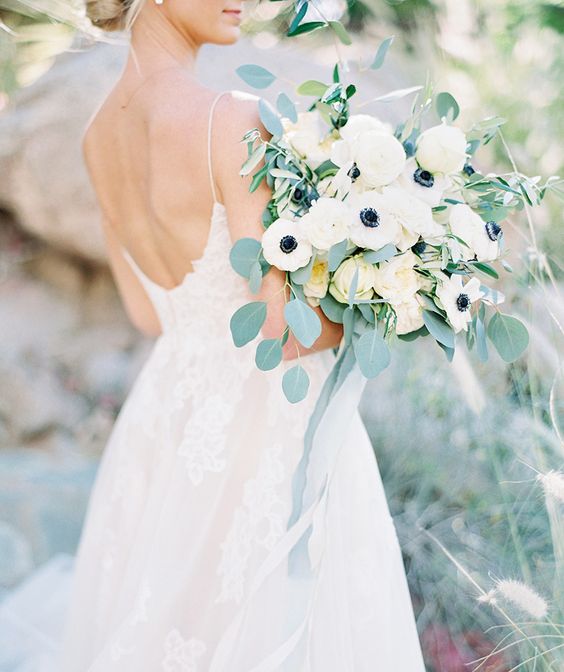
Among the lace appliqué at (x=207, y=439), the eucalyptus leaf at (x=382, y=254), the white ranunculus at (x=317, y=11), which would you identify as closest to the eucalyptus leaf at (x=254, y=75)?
the white ranunculus at (x=317, y=11)

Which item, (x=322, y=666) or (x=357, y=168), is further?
(x=322, y=666)

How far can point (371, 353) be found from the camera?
1.12 meters

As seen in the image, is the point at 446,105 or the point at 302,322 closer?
the point at 302,322

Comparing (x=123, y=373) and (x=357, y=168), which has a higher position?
(x=357, y=168)

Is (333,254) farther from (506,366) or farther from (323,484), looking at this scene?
(506,366)

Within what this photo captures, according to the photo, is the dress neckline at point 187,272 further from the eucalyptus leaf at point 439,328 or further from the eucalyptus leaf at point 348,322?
the eucalyptus leaf at point 439,328

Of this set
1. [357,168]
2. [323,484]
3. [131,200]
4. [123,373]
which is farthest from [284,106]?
[123,373]

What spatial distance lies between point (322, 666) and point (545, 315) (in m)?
0.89

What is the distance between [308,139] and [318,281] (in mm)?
229

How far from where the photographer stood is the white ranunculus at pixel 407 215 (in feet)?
3.61

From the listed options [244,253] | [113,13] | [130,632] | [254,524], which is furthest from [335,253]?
[130,632]

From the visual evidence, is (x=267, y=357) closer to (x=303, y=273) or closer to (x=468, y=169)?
(x=303, y=273)

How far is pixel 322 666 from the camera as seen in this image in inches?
48.4

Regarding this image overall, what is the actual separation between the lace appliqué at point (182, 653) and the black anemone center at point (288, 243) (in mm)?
718
